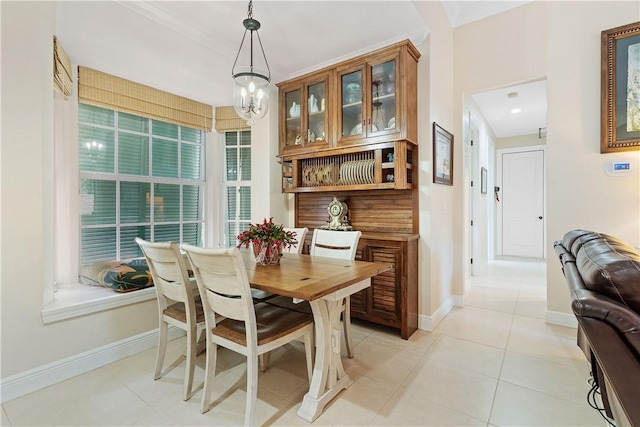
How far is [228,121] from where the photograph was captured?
3.73 metres

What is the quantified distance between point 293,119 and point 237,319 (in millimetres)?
2396

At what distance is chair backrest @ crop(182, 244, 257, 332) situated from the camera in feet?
4.71

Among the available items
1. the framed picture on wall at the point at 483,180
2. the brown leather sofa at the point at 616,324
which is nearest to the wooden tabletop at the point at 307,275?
the brown leather sofa at the point at 616,324

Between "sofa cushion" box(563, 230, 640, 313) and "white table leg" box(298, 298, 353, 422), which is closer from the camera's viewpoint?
"sofa cushion" box(563, 230, 640, 313)

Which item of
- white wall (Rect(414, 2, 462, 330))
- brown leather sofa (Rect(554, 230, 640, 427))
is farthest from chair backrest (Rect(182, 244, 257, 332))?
white wall (Rect(414, 2, 462, 330))

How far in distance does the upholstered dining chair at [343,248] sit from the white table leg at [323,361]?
1.63 ft

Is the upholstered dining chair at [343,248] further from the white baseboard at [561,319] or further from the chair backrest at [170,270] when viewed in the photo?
the white baseboard at [561,319]

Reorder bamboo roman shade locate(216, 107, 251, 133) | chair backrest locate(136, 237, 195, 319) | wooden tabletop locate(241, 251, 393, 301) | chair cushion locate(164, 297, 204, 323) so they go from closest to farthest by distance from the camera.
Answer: wooden tabletop locate(241, 251, 393, 301)
chair backrest locate(136, 237, 195, 319)
chair cushion locate(164, 297, 204, 323)
bamboo roman shade locate(216, 107, 251, 133)

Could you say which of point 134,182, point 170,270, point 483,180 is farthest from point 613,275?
point 483,180

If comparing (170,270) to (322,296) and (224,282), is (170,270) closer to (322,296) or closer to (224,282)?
(224,282)

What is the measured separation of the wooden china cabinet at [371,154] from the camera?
8.51ft

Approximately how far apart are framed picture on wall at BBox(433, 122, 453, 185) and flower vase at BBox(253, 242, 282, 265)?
1.65 metres

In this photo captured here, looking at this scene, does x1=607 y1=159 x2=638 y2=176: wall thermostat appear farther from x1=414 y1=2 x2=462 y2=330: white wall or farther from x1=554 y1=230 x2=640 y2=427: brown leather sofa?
x1=554 y1=230 x2=640 y2=427: brown leather sofa

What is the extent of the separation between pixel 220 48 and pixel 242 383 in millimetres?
2714
